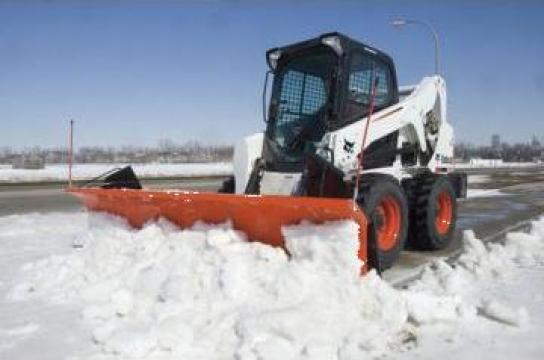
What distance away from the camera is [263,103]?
27.5 feet

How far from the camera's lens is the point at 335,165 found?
7.05 meters

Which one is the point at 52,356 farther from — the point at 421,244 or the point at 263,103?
the point at 421,244

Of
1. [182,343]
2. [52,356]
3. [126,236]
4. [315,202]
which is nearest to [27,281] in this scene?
[126,236]

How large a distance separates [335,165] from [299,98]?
1.48m

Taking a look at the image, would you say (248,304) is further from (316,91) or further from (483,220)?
(483,220)

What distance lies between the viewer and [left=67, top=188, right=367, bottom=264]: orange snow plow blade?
5570 mm

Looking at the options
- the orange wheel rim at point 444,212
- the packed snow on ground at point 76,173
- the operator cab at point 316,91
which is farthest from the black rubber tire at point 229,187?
the packed snow on ground at point 76,173

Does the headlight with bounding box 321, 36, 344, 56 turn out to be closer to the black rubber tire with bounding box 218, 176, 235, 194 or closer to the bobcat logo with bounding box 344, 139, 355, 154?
the bobcat logo with bounding box 344, 139, 355, 154

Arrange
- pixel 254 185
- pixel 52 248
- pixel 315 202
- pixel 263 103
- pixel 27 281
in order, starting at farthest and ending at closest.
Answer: pixel 52 248, pixel 263 103, pixel 254 185, pixel 27 281, pixel 315 202

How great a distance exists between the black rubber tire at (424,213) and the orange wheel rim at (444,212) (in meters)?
0.29

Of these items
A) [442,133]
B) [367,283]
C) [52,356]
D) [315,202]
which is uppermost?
[442,133]

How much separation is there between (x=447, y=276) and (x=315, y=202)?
182 cm

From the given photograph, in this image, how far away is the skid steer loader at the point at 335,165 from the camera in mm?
6121

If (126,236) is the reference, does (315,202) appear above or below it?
above
